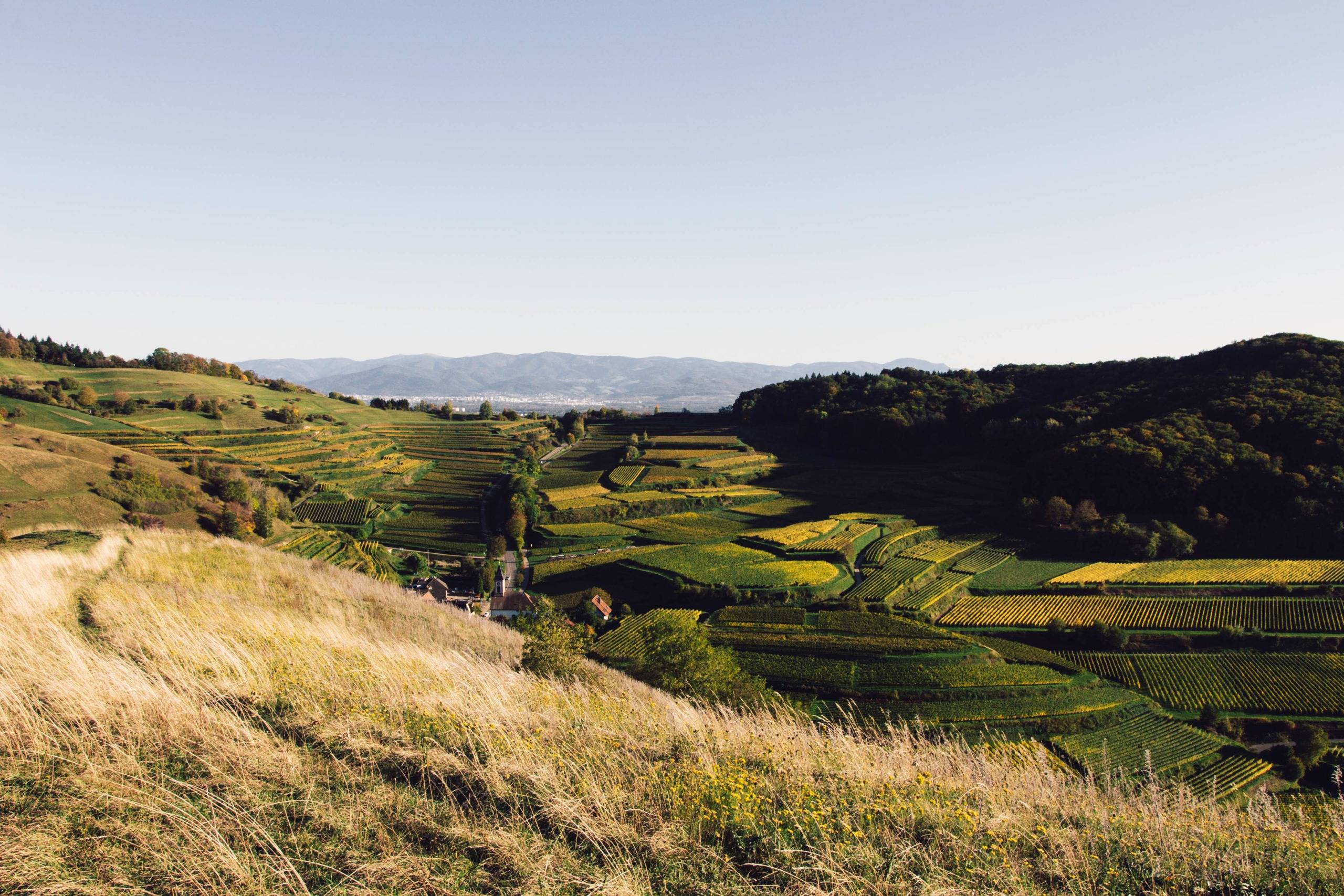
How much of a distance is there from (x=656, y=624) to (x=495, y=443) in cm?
7936

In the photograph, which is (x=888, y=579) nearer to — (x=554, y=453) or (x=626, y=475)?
(x=626, y=475)

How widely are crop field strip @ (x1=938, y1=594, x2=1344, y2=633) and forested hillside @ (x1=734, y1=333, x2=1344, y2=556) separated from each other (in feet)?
30.9

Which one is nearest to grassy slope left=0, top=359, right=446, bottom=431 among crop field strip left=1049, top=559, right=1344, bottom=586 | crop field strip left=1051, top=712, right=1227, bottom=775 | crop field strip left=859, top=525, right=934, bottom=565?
crop field strip left=859, top=525, right=934, bottom=565

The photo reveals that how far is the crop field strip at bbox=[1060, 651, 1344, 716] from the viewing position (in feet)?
97.7

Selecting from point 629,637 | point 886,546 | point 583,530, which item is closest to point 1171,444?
point 886,546

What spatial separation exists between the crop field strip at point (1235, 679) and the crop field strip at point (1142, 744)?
2572 millimetres

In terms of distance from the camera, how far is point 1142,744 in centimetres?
2720

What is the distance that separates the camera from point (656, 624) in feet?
89.8

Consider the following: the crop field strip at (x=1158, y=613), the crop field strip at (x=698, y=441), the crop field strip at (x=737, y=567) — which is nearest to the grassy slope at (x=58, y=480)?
the crop field strip at (x=737, y=567)

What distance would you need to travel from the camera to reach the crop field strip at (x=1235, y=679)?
29781mm

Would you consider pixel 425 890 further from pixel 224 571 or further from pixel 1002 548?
Answer: pixel 1002 548

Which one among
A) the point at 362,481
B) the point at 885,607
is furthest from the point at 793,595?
the point at 362,481

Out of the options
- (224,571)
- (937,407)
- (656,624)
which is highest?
(937,407)

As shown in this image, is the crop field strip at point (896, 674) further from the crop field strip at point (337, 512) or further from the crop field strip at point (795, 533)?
the crop field strip at point (337, 512)
